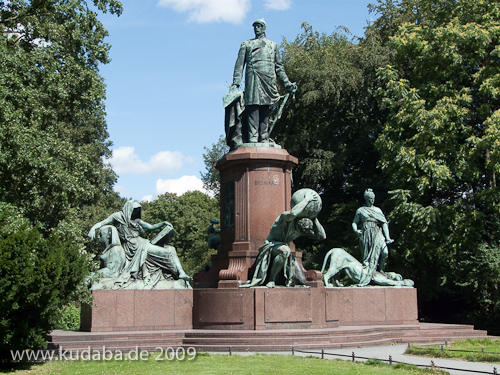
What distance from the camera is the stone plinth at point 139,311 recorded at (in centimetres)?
1402

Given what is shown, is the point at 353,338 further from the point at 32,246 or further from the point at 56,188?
the point at 56,188

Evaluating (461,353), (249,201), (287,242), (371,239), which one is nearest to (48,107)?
(249,201)

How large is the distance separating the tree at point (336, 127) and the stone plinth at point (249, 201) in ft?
41.9

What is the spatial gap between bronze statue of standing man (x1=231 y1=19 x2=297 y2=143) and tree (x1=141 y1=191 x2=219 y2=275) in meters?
25.9

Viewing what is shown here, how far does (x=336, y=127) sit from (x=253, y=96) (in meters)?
15.3

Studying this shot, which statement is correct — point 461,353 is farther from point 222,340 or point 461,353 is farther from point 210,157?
point 210,157

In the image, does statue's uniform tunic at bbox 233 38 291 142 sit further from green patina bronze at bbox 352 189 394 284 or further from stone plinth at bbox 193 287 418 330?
stone plinth at bbox 193 287 418 330

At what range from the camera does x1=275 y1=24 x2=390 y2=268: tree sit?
2920cm

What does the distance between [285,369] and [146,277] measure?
6.45m

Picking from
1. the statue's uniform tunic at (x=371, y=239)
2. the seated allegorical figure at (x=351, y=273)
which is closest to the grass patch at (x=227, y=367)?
the seated allegorical figure at (x=351, y=273)

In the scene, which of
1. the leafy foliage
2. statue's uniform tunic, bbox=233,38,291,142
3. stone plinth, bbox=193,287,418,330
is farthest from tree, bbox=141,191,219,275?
the leafy foliage

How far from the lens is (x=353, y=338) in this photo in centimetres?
1317

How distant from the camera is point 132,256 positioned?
50.3 ft

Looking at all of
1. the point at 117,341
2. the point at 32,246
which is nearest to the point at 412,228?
the point at 117,341
